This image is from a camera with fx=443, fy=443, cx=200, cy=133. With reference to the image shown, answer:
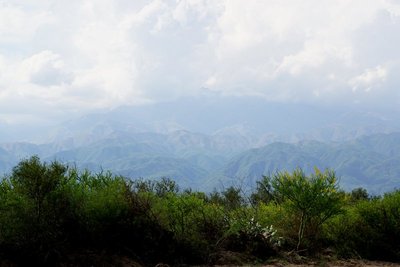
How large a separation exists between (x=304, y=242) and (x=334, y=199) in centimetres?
223

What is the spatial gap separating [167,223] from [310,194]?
6.01m

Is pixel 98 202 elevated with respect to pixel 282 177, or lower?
lower

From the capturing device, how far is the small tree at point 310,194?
17.7 meters

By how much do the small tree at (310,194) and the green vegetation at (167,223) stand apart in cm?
4

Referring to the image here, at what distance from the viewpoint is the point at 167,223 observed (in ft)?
50.4

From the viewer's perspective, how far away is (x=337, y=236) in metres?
18.8

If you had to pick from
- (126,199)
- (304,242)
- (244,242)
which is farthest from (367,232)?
(126,199)

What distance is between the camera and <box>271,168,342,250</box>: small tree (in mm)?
17672

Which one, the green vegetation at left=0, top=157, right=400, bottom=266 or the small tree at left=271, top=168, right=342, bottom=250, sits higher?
the small tree at left=271, top=168, right=342, bottom=250

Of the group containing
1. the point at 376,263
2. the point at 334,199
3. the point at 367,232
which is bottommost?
the point at 376,263

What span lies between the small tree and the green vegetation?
1.6 inches

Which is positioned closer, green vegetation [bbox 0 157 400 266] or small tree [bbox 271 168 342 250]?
green vegetation [bbox 0 157 400 266]

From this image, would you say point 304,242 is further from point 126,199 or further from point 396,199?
point 126,199

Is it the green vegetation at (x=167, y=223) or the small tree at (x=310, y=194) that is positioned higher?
the small tree at (x=310, y=194)
